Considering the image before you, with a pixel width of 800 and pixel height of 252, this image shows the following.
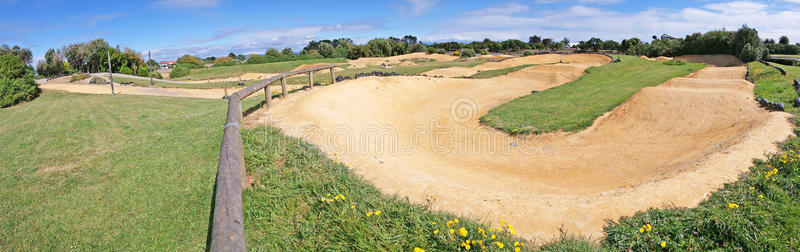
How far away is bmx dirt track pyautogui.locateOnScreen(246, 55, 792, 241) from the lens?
4.54 metres

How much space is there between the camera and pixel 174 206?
434 cm

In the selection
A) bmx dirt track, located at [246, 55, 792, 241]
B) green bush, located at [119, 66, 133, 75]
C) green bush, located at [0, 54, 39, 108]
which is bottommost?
bmx dirt track, located at [246, 55, 792, 241]

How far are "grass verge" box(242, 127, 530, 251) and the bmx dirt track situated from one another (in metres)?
0.48

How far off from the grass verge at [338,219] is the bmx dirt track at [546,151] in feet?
1.59

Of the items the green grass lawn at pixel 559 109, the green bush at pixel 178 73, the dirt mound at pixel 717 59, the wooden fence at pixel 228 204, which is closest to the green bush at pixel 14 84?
the green bush at pixel 178 73

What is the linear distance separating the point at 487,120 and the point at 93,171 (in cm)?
1027

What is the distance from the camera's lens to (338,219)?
375 centimetres

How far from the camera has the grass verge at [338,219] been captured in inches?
136

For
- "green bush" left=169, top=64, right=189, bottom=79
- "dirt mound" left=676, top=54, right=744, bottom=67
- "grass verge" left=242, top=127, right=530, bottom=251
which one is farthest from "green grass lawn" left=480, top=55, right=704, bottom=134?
"green bush" left=169, top=64, right=189, bottom=79

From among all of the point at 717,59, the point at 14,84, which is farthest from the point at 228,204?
the point at 717,59

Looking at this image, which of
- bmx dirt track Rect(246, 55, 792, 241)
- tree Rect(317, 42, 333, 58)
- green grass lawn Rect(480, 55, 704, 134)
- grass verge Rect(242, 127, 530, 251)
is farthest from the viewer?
tree Rect(317, 42, 333, 58)

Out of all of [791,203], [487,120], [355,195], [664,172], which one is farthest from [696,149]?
[355,195]

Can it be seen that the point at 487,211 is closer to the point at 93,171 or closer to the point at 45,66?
the point at 93,171

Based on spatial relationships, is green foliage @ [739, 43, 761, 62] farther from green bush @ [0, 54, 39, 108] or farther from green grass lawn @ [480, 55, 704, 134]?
green bush @ [0, 54, 39, 108]
